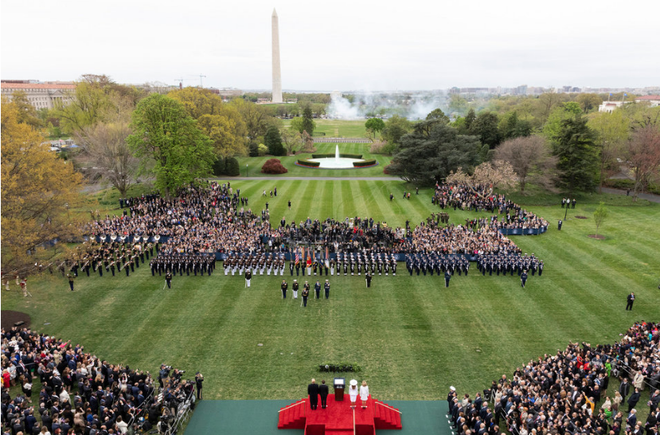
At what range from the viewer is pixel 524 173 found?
4275cm

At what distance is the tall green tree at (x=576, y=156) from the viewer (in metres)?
41.5

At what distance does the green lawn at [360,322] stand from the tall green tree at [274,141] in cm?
Answer: 4652

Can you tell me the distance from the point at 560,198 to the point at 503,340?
103 ft

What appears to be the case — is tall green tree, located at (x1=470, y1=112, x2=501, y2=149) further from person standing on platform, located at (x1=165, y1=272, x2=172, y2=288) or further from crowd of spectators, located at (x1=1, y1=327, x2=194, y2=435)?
crowd of spectators, located at (x1=1, y1=327, x2=194, y2=435)

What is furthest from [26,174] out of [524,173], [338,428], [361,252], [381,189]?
[524,173]

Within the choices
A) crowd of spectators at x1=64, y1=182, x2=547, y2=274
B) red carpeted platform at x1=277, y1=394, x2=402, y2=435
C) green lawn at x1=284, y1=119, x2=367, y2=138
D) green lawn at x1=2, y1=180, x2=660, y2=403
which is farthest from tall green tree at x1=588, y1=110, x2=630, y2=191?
green lawn at x1=284, y1=119, x2=367, y2=138

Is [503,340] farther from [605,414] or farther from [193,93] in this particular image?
[193,93]

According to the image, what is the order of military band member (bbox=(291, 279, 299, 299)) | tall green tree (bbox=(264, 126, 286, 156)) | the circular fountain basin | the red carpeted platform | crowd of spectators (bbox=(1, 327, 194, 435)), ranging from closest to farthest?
crowd of spectators (bbox=(1, 327, 194, 435)), the red carpeted platform, military band member (bbox=(291, 279, 299, 299)), the circular fountain basin, tall green tree (bbox=(264, 126, 286, 156))

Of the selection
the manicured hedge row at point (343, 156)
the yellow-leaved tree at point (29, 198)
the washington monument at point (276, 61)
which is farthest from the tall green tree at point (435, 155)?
the washington monument at point (276, 61)

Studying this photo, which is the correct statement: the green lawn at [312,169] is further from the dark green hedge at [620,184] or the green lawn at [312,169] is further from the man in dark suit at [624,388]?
the man in dark suit at [624,388]

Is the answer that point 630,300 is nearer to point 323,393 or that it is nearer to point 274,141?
point 323,393

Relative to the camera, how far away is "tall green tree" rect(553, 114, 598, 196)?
Answer: 41.5 meters

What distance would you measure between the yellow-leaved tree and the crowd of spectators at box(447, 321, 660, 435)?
59.5ft

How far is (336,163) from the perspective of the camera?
62.2 m
